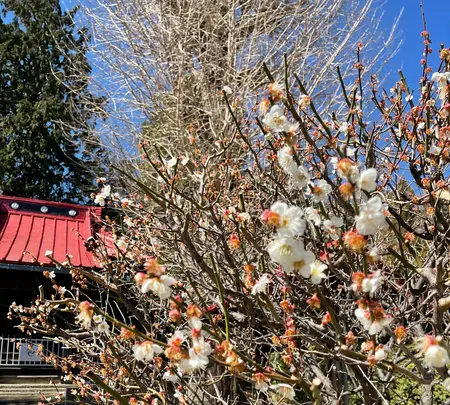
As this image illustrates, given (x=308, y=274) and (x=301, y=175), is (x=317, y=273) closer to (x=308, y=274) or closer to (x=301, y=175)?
(x=308, y=274)

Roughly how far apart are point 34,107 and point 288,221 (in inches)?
741

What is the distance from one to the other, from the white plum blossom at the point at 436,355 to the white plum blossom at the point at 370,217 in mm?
342

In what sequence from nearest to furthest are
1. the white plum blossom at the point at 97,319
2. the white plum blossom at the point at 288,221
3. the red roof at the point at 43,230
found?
the white plum blossom at the point at 288,221, the white plum blossom at the point at 97,319, the red roof at the point at 43,230

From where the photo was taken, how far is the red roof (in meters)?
7.73

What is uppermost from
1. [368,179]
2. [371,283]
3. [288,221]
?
[368,179]

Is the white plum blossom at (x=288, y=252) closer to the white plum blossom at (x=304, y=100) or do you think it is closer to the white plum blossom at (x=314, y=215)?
the white plum blossom at (x=314, y=215)

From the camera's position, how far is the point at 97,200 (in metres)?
3.10

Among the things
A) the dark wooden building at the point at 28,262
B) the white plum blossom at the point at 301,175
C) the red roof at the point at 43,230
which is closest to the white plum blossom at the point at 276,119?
the white plum blossom at the point at 301,175

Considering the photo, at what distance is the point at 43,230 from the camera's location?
29.0 feet

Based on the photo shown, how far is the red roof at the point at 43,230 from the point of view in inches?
304

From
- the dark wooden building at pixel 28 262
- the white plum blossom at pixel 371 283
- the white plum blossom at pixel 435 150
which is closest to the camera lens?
the white plum blossom at pixel 371 283

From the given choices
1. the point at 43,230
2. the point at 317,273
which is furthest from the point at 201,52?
the point at 317,273

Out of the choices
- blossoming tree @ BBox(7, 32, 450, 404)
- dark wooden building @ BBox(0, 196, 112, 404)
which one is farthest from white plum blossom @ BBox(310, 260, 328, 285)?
dark wooden building @ BBox(0, 196, 112, 404)

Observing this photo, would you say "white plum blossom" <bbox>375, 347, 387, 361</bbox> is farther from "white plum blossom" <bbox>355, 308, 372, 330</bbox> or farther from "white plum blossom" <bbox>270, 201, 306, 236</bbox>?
"white plum blossom" <bbox>270, 201, 306, 236</bbox>
